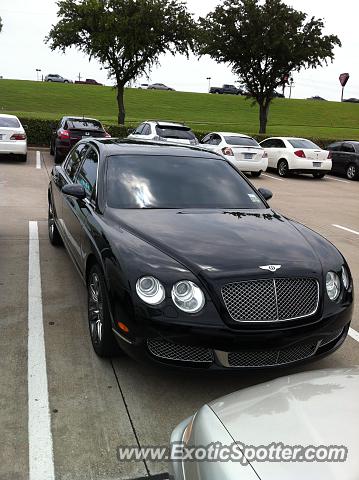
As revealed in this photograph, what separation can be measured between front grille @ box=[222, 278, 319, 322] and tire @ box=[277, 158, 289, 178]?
14.6m

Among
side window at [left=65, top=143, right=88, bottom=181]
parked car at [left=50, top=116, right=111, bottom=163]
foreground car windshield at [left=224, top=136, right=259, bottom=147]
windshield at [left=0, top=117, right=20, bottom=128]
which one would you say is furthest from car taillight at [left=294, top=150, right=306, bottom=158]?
side window at [left=65, top=143, right=88, bottom=181]

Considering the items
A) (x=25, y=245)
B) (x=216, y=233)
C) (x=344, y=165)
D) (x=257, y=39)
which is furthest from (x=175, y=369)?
(x=257, y=39)

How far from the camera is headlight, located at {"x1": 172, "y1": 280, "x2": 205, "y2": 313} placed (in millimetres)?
3006

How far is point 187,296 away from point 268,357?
65 centimetres

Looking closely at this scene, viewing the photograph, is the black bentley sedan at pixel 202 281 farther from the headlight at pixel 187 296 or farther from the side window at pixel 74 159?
the side window at pixel 74 159

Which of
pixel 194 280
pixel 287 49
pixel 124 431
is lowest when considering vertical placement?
pixel 124 431

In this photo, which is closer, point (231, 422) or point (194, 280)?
point (231, 422)

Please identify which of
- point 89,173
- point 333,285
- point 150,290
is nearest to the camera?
point 150,290

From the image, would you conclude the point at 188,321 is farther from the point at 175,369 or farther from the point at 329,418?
the point at 329,418

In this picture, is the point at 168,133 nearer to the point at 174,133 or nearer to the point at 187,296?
the point at 174,133

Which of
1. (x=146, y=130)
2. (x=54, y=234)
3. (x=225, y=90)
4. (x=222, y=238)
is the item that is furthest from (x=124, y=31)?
(x=225, y=90)

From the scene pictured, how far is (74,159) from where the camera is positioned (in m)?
5.86

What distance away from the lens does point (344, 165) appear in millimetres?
18438

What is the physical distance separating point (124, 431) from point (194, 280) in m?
0.98
